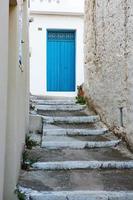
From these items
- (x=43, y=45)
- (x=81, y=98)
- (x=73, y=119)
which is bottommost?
(x=73, y=119)

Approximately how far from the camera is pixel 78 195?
16.0 ft

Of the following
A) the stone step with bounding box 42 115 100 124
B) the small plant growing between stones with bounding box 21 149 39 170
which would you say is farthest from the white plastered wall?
the small plant growing between stones with bounding box 21 149 39 170

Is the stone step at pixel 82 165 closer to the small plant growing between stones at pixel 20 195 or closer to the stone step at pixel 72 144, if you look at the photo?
the stone step at pixel 72 144

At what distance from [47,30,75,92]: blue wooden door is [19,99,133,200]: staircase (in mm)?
4984

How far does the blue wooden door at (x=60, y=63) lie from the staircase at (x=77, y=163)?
498 cm

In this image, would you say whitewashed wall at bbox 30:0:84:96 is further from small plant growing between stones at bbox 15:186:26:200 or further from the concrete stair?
small plant growing between stones at bbox 15:186:26:200

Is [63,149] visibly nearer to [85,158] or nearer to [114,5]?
[85,158]

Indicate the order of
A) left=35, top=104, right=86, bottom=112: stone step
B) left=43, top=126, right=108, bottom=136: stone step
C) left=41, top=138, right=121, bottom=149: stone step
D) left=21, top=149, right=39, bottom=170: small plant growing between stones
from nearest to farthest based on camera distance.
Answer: left=21, top=149, right=39, bottom=170: small plant growing between stones
left=41, top=138, right=121, bottom=149: stone step
left=43, top=126, right=108, bottom=136: stone step
left=35, top=104, right=86, bottom=112: stone step

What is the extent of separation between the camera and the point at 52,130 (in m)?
7.81

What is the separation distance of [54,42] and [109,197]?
9807mm

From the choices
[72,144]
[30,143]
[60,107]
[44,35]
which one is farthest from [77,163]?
[44,35]

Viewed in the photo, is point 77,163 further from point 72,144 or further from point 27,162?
point 72,144

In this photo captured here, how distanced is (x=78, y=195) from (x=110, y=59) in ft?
12.1

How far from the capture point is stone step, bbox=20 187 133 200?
4.80 meters
